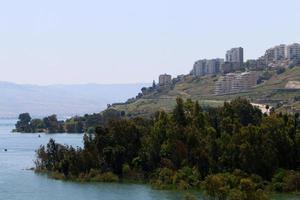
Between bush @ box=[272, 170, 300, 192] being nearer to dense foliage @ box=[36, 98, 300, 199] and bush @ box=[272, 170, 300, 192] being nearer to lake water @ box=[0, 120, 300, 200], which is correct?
dense foliage @ box=[36, 98, 300, 199]

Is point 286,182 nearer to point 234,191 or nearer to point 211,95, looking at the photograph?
point 234,191

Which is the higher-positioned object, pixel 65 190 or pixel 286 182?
pixel 286 182

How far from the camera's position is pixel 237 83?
183500 mm

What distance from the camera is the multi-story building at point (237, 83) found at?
17838cm

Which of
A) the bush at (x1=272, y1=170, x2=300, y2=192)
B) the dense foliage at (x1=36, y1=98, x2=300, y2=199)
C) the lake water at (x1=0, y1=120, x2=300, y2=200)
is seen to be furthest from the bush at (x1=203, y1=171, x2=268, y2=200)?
the bush at (x1=272, y1=170, x2=300, y2=192)

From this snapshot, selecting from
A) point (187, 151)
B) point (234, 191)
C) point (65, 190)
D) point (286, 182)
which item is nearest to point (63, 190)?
point (65, 190)

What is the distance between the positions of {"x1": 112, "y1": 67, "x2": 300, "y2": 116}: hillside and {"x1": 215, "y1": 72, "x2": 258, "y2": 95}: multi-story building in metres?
2.38

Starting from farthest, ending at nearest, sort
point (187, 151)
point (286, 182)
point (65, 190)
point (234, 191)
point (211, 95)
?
point (211, 95), point (187, 151), point (65, 190), point (286, 182), point (234, 191)

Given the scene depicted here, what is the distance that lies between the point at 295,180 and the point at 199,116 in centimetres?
1626

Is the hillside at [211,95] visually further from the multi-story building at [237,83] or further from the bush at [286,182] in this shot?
the bush at [286,182]

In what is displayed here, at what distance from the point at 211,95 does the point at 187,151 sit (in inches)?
4327

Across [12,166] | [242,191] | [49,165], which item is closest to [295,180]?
[242,191]

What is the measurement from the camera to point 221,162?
59125mm

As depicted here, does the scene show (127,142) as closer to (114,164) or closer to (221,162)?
(114,164)
